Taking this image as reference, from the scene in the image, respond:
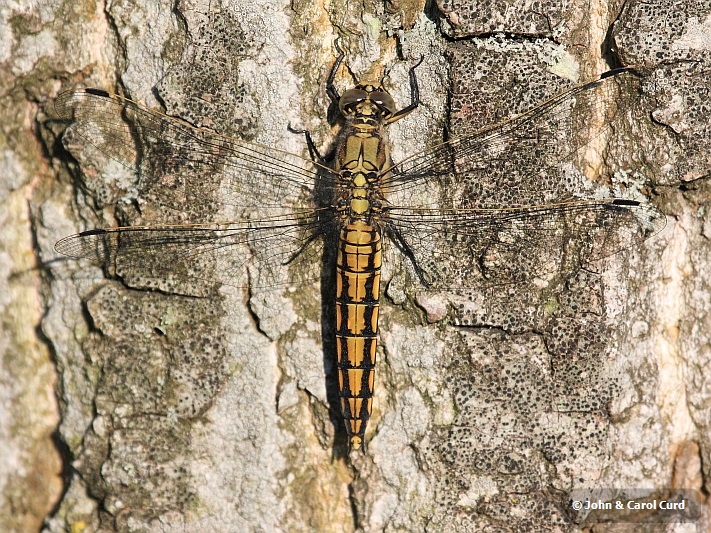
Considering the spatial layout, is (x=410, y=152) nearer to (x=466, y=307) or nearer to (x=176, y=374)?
(x=466, y=307)

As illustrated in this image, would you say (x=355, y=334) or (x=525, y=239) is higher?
(x=525, y=239)

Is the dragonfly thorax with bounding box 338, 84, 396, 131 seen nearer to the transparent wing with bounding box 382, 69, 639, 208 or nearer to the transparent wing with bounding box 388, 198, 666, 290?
the transparent wing with bounding box 382, 69, 639, 208

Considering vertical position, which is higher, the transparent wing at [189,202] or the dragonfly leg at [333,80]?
the dragonfly leg at [333,80]

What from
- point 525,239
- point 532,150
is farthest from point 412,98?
point 525,239

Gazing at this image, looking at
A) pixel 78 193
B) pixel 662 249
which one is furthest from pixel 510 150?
pixel 78 193

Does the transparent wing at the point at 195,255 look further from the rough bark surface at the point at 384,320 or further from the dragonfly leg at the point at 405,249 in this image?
the dragonfly leg at the point at 405,249

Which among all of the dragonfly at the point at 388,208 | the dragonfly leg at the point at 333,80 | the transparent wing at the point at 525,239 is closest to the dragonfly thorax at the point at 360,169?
the dragonfly at the point at 388,208

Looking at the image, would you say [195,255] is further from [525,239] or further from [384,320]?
[525,239]
